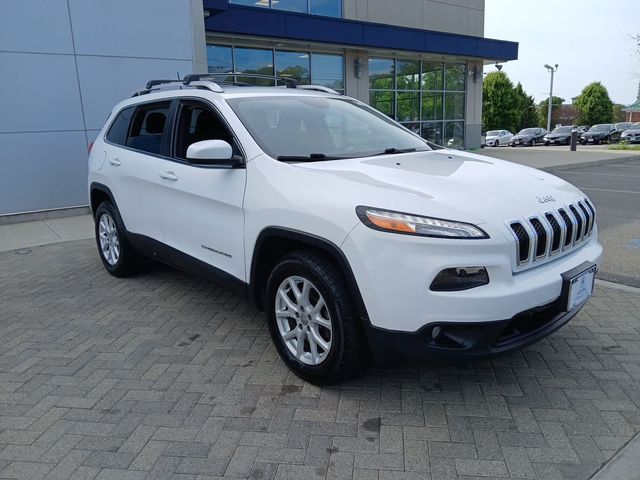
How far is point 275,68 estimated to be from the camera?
54.2 ft

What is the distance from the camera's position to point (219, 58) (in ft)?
50.1

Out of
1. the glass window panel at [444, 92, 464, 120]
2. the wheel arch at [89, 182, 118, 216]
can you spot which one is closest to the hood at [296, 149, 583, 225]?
the wheel arch at [89, 182, 118, 216]

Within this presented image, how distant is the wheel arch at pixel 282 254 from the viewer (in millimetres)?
2816

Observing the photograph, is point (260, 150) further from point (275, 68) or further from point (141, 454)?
point (275, 68)

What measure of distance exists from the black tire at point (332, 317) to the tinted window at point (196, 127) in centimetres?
121

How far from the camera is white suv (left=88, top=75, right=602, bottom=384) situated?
8.59 feet

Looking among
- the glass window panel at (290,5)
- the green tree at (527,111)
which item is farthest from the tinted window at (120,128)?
the green tree at (527,111)

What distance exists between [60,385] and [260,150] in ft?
6.47

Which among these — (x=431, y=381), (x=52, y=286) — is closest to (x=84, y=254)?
(x=52, y=286)

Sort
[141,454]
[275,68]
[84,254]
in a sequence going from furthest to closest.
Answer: [275,68] → [84,254] → [141,454]

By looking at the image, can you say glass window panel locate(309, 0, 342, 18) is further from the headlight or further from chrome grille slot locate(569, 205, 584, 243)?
the headlight

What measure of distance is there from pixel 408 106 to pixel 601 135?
80.0 feet

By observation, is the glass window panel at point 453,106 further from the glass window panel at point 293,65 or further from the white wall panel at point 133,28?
the white wall panel at point 133,28

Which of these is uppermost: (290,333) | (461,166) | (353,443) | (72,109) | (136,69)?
(136,69)
